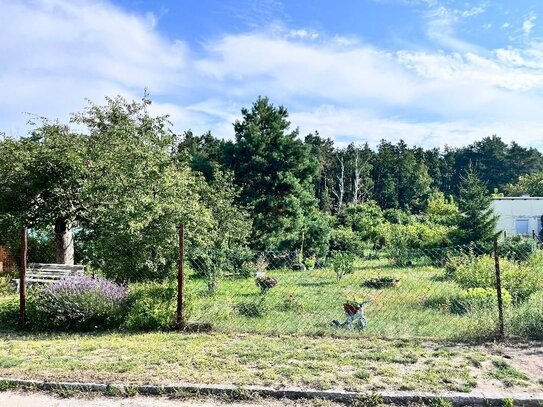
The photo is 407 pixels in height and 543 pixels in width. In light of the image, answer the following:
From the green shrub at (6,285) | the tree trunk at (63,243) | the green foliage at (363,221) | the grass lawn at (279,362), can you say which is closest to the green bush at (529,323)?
the grass lawn at (279,362)

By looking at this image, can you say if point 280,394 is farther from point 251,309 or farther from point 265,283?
point 265,283

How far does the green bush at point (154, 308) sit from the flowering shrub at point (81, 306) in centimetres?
20

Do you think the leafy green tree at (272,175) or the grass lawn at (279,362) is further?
the leafy green tree at (272,175)

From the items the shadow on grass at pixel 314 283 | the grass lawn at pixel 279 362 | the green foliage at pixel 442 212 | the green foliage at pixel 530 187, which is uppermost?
the green foliage at pixel 530 187

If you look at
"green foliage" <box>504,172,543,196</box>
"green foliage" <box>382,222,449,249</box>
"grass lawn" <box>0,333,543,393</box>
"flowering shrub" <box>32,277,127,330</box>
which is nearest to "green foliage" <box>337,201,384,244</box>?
"green foliage" <box>382,222,449,249</box>

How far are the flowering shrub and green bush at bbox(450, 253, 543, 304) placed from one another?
253 inches

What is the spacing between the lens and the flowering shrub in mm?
6656

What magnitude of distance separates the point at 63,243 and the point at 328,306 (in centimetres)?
662

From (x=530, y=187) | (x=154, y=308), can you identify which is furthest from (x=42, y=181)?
(x=530, y=187)

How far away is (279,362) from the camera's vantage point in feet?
15.9

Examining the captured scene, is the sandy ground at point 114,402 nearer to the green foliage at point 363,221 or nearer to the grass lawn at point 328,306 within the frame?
the grass lawn at point 328,306

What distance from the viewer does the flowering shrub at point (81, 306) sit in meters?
6.66

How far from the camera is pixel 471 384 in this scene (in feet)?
13.5

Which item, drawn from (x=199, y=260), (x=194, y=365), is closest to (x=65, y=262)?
(x=199, y=260)
